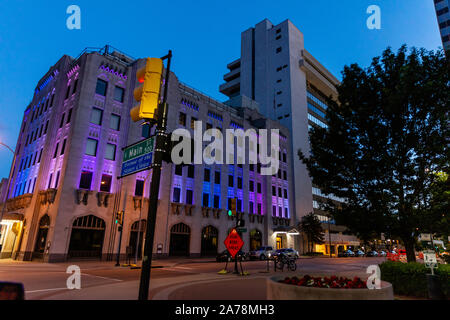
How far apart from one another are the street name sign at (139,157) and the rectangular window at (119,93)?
2854 centimetres

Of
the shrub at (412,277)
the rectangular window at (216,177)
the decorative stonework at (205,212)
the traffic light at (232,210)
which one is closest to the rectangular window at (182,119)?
the rectangular window at (216,177)

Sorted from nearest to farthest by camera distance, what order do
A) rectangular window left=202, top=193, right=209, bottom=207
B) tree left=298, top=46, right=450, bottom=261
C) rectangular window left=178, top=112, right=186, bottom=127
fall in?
tree left=298, top=46, right=450, bottom=261 < rectangular window left=178, top=112, right=186, bottom=127 < rectangular window left=202, top=193, right=209, bottom=207

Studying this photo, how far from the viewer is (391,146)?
12242mm

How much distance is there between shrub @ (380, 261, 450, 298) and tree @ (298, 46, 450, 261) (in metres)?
1.64

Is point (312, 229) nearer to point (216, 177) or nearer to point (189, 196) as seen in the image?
point (216, 177)

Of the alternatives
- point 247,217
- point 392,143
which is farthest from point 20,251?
point 392,143

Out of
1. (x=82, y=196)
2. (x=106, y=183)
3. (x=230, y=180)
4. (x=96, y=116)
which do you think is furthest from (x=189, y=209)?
(x=96, y=116)

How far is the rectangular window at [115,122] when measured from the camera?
3178cm

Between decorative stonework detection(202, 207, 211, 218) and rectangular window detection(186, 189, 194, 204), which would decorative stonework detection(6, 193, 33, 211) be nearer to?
rectangular window detection(186, 189, 194, 204)

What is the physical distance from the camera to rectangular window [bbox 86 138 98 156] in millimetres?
29391

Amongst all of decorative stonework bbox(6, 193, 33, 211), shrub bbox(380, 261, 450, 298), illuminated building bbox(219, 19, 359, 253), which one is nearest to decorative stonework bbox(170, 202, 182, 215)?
decorative stonework bbox(6, 193, 33, 211)

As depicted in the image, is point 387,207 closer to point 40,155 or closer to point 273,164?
point 40,155

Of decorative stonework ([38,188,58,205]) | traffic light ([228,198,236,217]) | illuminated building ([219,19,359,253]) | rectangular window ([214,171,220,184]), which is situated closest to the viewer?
traffic light ([228,198,236,217])
